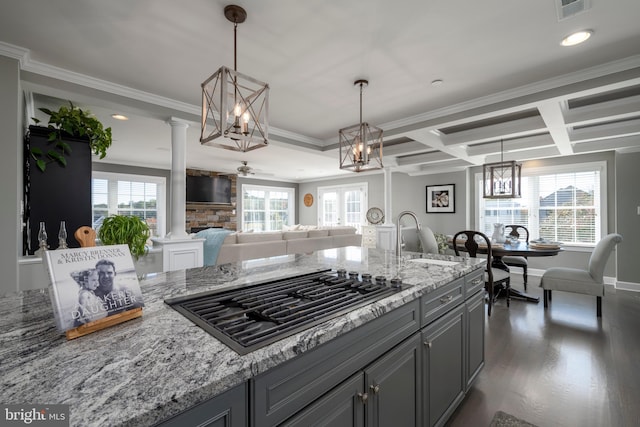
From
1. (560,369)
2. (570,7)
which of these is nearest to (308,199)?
(560,369)

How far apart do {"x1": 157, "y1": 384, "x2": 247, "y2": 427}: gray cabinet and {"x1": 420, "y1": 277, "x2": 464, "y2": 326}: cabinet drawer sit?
0.98 meters

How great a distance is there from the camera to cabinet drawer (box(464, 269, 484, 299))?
187 centimetres

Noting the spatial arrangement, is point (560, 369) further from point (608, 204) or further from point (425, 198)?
point (425, 198)

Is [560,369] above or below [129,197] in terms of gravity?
below

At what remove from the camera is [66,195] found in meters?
2.59

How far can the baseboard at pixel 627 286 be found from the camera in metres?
4.58

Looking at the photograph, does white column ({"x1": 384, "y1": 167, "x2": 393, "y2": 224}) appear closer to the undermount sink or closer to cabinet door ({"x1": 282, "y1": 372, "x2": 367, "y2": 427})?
the undermount sink

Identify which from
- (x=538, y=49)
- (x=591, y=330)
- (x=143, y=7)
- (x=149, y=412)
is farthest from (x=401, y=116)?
(x=149, y=412)

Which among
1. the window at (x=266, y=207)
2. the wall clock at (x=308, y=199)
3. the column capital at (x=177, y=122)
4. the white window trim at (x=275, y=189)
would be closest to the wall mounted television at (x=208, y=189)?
the white window trim at (x=275, y=189)

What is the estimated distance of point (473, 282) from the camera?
195 cm

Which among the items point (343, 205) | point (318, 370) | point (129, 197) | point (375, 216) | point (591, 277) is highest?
point (129, 197)

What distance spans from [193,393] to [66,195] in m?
2.88

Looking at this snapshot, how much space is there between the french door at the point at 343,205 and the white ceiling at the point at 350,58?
15.5 ft

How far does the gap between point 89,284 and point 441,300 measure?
1532 millimetres
